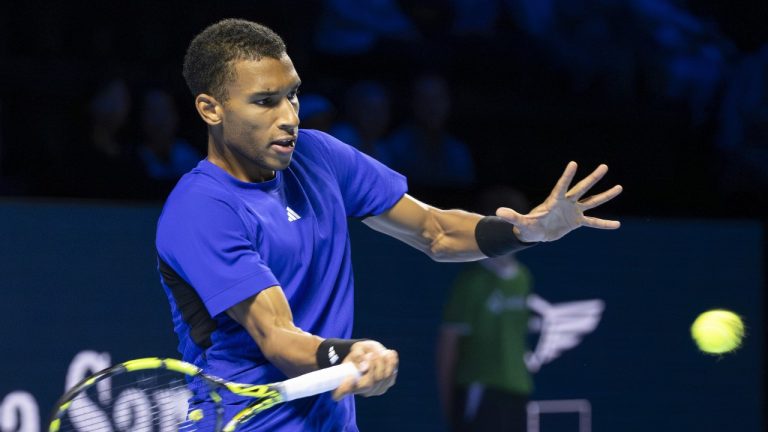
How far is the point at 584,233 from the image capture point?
602 centimetres

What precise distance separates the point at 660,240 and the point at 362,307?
167 cm

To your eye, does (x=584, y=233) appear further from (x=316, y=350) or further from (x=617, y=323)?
(x=316, y=350)

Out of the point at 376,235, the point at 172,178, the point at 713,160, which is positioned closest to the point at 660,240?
the point at 713,160

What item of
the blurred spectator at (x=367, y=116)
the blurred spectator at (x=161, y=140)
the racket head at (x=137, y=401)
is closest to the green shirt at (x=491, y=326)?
the blurred spectator at (x=367, y=116)

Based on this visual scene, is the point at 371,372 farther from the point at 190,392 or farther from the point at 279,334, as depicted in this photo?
the point at 190,392

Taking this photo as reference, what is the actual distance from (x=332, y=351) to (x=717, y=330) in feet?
14.1

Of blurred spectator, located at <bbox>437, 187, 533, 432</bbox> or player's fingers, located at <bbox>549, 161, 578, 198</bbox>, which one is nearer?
player's fingers, located at <bbox>549, 161, 578, 198</bbox>

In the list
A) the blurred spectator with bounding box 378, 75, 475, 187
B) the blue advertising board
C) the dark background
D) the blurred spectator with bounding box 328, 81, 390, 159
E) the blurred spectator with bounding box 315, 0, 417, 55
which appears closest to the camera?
the blue advertising board

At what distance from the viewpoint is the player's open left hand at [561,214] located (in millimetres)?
3338

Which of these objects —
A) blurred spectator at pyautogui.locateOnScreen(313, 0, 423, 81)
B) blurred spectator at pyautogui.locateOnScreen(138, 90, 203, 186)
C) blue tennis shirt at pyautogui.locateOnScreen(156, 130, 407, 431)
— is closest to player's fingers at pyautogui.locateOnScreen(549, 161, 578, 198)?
blue tennis shirt at pyautogui.locateOnScreen(156, 130, 407, 431)

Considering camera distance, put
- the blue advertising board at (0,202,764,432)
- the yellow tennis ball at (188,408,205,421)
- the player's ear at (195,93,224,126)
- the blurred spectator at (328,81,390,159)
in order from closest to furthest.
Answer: the yellow tennis ball at (188,408,205,421), the player's ear at (195,93,224,126), the blue advertising board at (0,202,764,432), the blurred spectator at (328,81,390,159)

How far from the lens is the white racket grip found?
2.69 m

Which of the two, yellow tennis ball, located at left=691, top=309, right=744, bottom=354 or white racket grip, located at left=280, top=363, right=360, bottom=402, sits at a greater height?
yellow tennis ball, located at left=691, top=309, right=744, bottom=354

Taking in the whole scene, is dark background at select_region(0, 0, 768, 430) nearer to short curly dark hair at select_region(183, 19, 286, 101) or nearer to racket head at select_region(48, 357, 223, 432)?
racket head at select_region(48, 357, 223, 432)
